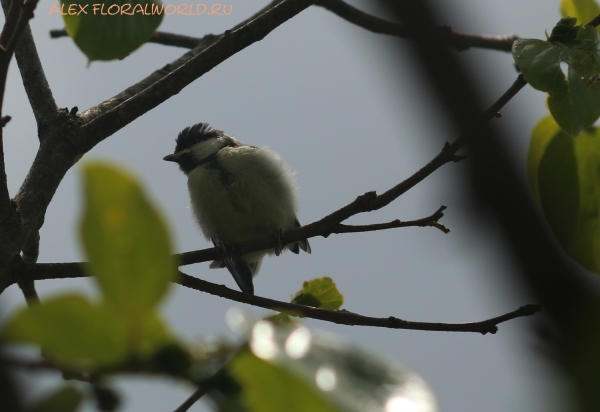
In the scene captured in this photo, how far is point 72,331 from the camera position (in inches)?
20.4

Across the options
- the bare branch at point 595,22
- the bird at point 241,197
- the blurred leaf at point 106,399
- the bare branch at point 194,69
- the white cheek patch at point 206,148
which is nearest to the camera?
the blurred leaf at point 106,399

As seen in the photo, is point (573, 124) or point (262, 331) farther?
point (573, 124)

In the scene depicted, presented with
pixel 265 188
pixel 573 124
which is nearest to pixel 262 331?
pixel 573 124

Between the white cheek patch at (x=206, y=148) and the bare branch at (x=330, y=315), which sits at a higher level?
the white cheek patch at (x=206, y=148)

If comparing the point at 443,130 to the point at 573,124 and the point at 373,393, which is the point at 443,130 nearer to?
the point at 573,124

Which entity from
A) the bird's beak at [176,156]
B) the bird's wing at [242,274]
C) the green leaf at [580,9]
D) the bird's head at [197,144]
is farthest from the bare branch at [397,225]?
the bird's beak at [176,156]

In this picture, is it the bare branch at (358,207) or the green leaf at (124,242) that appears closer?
the green leaf at (124,242)

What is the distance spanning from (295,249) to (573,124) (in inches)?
131

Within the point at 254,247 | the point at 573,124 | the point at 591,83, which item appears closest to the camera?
the point at 573,124

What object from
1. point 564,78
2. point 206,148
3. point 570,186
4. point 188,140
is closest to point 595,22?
point 564,78

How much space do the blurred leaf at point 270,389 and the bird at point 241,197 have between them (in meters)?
3.34

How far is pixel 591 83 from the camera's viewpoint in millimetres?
1403

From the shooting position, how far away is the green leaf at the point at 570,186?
1106mm

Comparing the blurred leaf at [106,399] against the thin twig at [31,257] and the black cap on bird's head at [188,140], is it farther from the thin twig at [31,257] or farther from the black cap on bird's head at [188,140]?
the black cap on bird's head at [188,140]
